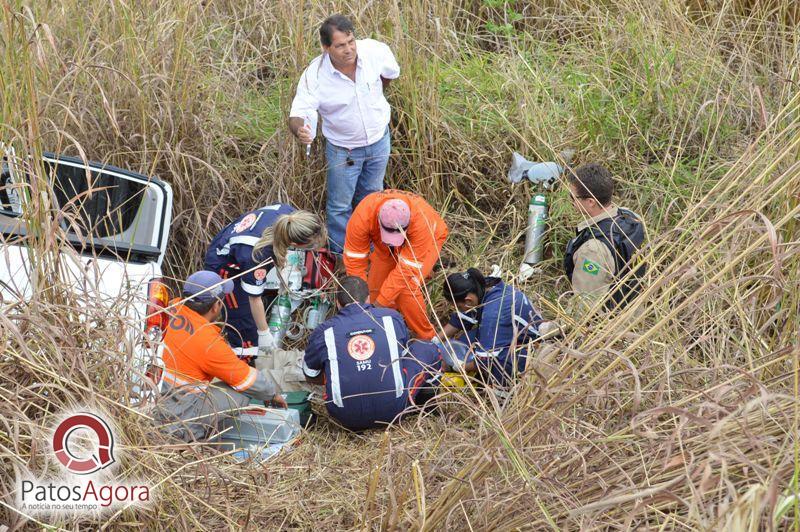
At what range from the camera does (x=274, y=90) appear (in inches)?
248

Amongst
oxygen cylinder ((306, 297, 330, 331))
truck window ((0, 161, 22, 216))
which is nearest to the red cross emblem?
oxygen cylinder ((306, 297, 330, 331))

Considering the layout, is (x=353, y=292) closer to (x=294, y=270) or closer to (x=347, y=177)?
(x=294, y=270)

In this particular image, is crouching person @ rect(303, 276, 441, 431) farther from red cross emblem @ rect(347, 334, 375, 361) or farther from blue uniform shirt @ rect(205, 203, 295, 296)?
blue uniform shirt @ rect(205, 203, 295, 296)

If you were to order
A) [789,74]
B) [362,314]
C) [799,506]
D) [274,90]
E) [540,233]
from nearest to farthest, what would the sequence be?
[799,506]
[362,314]
[789,74]
[540,233]
[274,90]

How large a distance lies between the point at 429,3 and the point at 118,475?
460 cm

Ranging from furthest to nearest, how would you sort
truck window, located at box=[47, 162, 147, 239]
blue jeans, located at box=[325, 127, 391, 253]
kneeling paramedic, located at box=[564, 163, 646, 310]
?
1. blue jeans, located at box=[325, 127, 391, 253]
2. truck window, located at box=[47, 162, 147, 239]
3. kneeling paramedic, located at box=[564, 163, 646, 310]

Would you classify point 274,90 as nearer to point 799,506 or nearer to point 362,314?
point 362,314

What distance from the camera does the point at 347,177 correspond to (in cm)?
563

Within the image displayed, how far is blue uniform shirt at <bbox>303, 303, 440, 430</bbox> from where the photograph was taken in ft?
14.3

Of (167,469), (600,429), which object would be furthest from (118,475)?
(600,429)

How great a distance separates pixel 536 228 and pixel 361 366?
5.44 feet

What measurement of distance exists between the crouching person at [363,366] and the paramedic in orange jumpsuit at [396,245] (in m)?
0.55

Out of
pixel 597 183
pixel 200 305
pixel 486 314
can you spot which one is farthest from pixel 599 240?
pixel 200 305

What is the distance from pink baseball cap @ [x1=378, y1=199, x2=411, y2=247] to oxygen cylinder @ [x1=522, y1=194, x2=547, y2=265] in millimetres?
853
